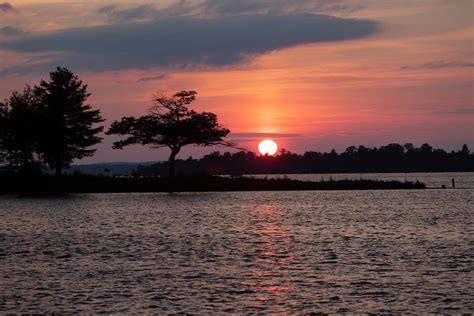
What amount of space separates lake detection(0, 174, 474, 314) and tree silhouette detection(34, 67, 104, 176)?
4452cm

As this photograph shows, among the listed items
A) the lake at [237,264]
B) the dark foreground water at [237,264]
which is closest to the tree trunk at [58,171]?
the dark foreground water at [237,264]

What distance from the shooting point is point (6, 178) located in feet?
358

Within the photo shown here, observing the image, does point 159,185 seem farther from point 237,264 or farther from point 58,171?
point 237,264

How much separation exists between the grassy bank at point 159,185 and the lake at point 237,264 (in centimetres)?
4616

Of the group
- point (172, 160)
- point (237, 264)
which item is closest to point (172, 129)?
point (172, 160)

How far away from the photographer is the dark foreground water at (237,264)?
2559cm

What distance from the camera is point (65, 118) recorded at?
10931 cm

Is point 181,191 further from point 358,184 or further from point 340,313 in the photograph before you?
point 340,313

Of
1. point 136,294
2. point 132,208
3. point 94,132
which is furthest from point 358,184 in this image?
point 136,294

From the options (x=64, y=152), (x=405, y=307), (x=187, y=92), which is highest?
(x=187, y=92)

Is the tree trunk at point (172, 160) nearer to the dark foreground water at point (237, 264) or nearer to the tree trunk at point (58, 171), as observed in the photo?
the tree trunk at point (58, 171)

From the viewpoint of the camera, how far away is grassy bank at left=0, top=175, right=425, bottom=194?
109125mm

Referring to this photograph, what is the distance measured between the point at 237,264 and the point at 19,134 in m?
79.7

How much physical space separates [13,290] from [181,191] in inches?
3547
